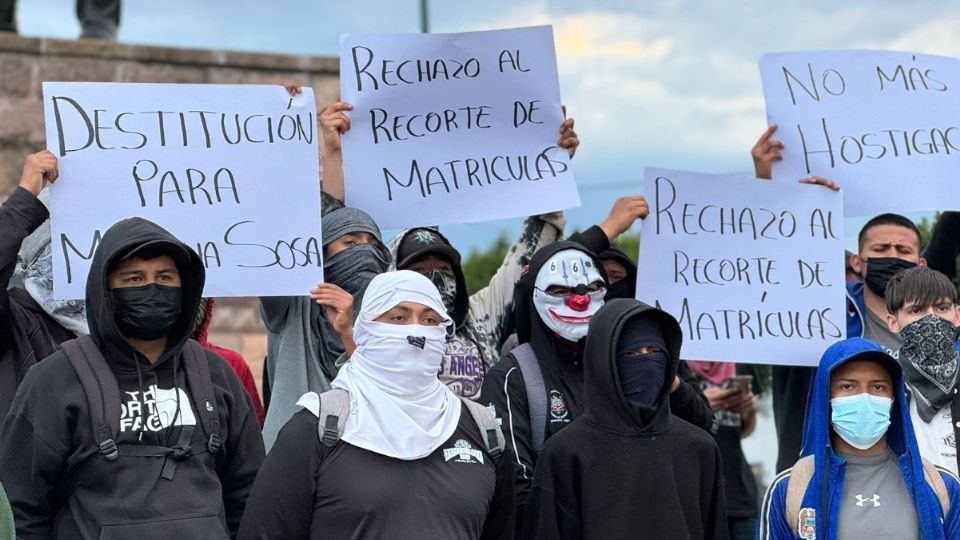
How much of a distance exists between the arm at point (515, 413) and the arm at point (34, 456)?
155 centimetres

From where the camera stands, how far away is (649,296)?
6.86 metres

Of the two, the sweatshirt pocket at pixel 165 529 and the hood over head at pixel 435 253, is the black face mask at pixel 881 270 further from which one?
the sweatshirt pocket at pixel 165 529

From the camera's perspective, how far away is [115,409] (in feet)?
16.2

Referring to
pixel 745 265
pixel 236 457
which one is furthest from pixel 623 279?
pixel 236 457

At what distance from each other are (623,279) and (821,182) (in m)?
0.99

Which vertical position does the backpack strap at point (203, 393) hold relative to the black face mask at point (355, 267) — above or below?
below

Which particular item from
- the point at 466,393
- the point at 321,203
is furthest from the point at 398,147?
the point at 466,393

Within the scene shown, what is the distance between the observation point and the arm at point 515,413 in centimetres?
569

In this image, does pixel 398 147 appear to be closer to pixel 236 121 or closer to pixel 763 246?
pixel 236 121

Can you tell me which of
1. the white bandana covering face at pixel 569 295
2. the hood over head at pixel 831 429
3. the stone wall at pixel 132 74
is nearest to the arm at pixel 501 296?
the white bandana covering face at pixel 569 295

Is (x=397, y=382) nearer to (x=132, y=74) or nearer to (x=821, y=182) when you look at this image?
(x=821, y=182)

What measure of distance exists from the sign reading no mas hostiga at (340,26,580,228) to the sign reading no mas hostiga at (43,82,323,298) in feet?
1.47

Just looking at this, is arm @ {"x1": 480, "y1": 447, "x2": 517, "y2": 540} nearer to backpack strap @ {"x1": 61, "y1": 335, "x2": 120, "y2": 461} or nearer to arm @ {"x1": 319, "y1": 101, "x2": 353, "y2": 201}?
backpack strap @ {"x1": 61, "y1": 335, "x2": 120, "y2": 461}

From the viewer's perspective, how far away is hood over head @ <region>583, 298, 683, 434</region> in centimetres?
530
